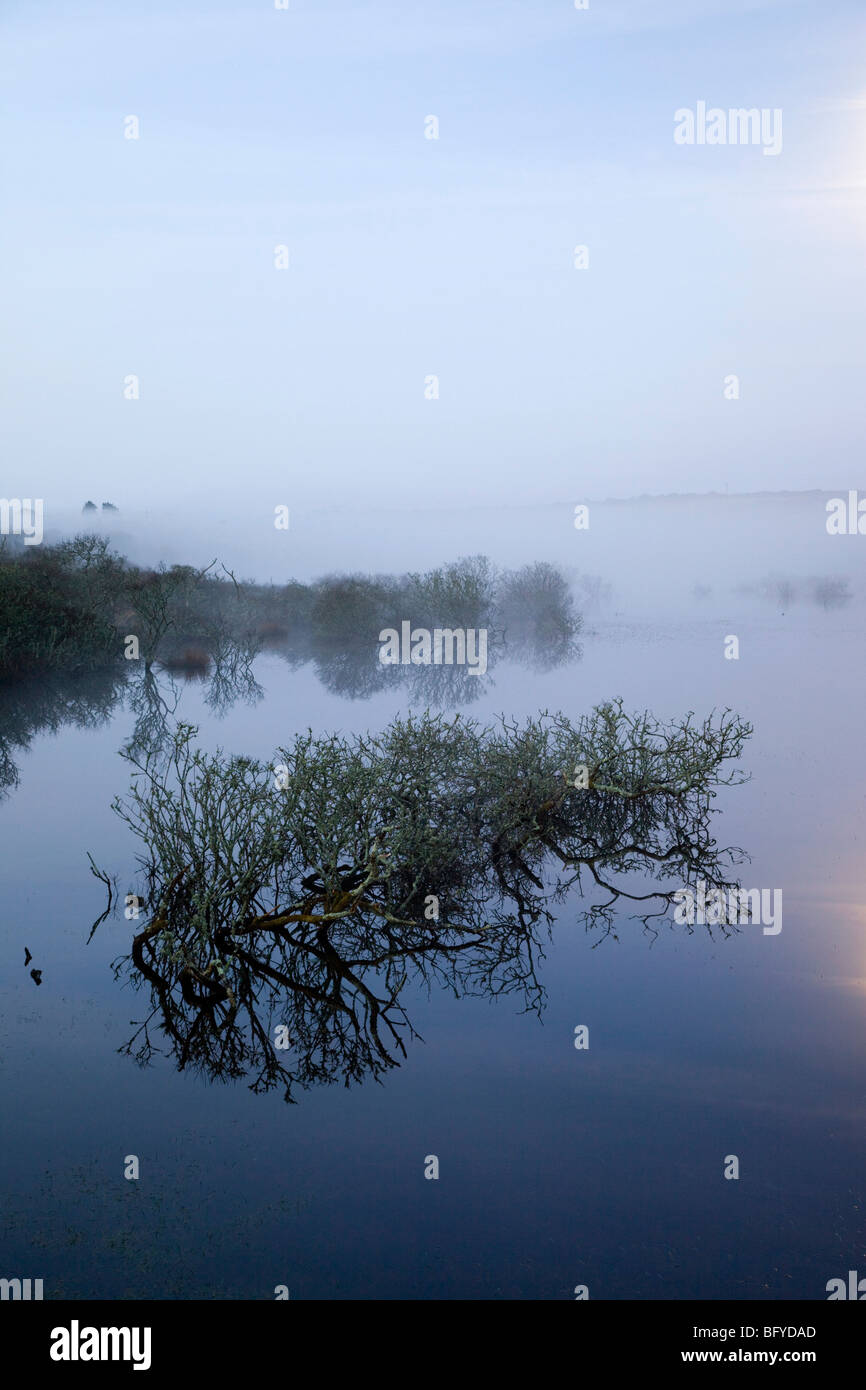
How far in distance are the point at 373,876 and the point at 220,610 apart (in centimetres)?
4097

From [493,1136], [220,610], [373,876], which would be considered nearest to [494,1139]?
[493,1136]

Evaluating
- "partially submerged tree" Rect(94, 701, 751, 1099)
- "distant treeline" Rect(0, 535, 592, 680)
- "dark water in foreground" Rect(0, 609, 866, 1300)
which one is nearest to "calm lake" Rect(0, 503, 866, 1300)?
"dark water in foreground" Rect(0, 609, 866, 1300)

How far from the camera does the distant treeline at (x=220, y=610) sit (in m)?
36.2

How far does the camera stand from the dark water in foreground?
7.77 meters

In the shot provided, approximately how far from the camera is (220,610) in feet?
169

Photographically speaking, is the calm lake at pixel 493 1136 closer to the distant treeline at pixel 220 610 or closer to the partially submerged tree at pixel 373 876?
the partially submerged tree at pixel 373 876

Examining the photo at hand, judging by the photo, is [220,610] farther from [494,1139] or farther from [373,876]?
[494,1139]

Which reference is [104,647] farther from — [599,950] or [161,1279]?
[161,1279]

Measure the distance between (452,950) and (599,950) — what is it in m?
1.67

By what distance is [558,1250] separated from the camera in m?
7.91

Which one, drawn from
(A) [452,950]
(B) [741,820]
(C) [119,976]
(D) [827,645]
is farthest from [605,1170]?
(D) [827,645]

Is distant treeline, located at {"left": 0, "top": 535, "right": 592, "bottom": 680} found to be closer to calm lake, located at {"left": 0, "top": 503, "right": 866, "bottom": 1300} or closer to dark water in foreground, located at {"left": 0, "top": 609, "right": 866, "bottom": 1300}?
calm lake, located at {"left": 0, "top": 503, "right": 866, "bottom": 1300}
